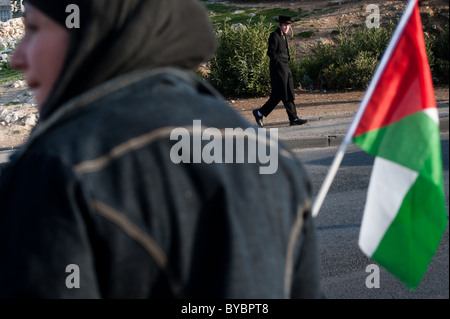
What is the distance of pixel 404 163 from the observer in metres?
2.42

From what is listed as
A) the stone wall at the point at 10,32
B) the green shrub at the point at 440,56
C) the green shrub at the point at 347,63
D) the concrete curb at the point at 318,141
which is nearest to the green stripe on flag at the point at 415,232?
the concrete curb at the point at 318,141

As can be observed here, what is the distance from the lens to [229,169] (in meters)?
1.19

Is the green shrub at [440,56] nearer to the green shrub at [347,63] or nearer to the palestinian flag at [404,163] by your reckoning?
the green shrub at [347,63]

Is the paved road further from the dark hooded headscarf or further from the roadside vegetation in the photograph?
the roadside vegetation

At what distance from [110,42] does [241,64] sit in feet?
44.8

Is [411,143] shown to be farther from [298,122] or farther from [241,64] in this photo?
[241,64]

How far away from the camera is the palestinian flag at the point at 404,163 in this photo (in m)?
2.35

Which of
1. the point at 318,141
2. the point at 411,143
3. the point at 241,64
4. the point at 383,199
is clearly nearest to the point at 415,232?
the point at 383,199

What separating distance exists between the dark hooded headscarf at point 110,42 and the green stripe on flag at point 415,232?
1.37 m

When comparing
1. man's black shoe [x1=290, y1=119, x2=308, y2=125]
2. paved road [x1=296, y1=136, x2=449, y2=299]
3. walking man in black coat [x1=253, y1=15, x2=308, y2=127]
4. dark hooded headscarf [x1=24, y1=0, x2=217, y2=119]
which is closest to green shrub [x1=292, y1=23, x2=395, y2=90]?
walking man in black coat [x1=253, y1=15, x2=308, y2=127]
